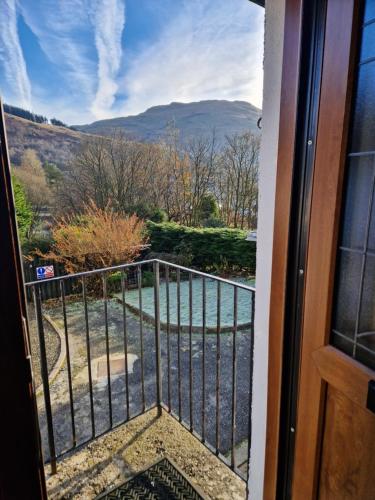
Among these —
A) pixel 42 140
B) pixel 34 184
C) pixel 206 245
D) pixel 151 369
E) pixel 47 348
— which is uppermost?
pixel 42 140

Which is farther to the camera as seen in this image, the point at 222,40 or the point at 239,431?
the point at 222,40

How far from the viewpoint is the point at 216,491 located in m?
1.50

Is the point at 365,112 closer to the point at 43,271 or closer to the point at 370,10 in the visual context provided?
the point at 370,10

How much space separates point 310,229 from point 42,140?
35.5 feet

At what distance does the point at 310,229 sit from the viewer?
78 cm

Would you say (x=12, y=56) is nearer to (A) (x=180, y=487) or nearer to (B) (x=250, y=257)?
(B) (x=250, y=257)

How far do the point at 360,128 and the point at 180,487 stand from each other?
186cm

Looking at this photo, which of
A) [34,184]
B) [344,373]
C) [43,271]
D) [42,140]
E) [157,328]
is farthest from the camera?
[42,140]

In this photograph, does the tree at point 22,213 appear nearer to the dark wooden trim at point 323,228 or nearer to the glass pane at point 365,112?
the dark wooden trim at point 323,228

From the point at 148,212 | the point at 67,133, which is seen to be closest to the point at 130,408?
the point at 148,212

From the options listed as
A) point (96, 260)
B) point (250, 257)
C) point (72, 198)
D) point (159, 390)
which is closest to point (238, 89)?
point (250, 257)

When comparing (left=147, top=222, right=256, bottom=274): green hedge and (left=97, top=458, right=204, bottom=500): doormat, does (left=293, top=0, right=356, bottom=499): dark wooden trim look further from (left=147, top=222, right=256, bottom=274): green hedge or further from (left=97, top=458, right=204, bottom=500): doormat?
(left=147, top=222, right=256, bottom=274): green hedge

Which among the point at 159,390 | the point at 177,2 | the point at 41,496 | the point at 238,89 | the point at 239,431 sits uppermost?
the point at 177,2

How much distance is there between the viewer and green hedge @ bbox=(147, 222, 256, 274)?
7.18 metres
